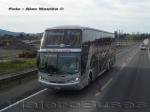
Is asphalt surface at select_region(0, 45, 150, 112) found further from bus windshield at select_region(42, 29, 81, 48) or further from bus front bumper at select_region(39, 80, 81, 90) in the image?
bus windshield at select_region(42, 29, 81, 48)

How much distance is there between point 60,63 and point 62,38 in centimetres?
148

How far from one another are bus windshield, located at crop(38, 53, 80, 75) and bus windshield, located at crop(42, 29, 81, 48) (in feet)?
1.87

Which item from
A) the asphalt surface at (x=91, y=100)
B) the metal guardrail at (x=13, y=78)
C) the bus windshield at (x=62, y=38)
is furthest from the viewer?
the metal guardrail at (x=13, y=78)

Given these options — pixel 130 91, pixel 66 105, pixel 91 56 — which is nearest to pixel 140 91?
pixel 130 91

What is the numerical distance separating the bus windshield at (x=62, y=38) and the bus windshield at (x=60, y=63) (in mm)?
569

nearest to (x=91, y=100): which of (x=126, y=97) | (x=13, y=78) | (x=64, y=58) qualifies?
(x=126, y=97)

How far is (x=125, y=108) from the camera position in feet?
41.2

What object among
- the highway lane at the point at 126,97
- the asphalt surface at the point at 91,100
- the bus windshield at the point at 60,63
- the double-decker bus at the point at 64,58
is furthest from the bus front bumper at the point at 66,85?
the highway lane at the point at 126,97

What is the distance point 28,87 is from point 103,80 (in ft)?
18.3

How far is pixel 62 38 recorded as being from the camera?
53.5ft

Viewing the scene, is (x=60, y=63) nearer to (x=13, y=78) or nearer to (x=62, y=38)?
(x=62, y=38)

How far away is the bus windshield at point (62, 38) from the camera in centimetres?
1607

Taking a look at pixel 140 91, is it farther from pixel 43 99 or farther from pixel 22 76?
pixel 22 76

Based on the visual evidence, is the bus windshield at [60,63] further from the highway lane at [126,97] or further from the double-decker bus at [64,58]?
the highway lane at [126,97]
